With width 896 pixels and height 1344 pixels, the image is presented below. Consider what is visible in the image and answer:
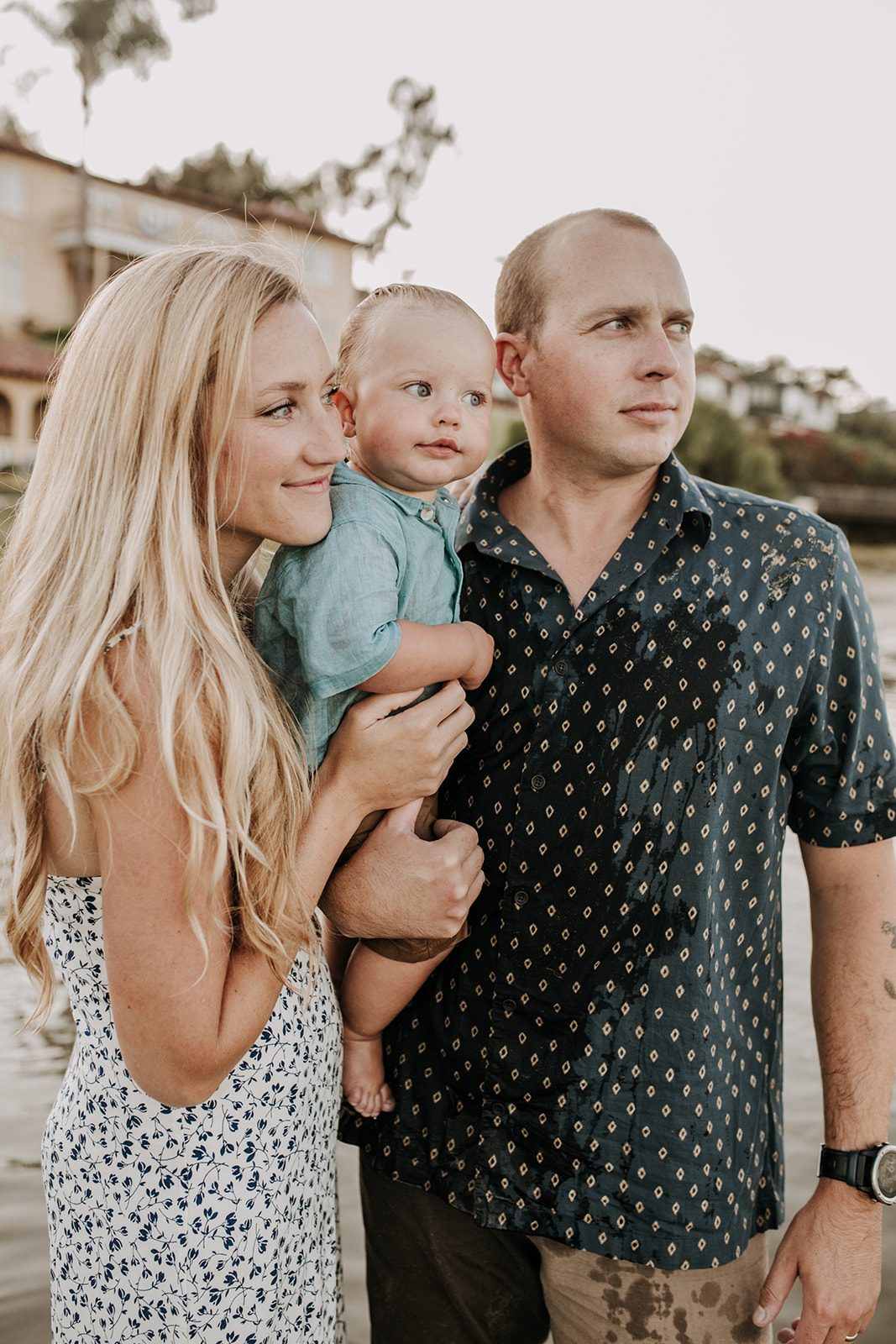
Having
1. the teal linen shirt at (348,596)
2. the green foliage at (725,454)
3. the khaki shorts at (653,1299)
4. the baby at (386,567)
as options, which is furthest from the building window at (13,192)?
the khaki shorts at (653,1299)

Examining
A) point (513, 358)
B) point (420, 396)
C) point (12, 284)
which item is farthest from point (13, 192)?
point (420, 396)

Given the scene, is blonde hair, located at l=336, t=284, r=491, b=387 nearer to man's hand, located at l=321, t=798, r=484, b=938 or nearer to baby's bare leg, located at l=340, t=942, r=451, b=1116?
man's hand, located at l=321, t=798, r=484, b=938

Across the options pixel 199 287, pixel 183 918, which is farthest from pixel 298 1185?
pixel 199 287

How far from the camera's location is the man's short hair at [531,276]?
7.45ft

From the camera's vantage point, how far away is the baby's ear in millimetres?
2188

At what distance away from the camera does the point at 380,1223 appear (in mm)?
2312

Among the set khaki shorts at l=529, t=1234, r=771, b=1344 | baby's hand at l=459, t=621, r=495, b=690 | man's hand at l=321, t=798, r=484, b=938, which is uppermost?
baby's hand at l=459, t=621, r=495, b=690

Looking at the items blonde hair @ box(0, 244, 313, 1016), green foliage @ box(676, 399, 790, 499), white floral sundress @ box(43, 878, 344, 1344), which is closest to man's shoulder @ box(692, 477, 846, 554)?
blonde hair @ box(0, 244, 313, 1016)

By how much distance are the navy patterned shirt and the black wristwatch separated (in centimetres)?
14

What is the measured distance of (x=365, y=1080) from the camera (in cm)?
226

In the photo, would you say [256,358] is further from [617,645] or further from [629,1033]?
[629,1033]

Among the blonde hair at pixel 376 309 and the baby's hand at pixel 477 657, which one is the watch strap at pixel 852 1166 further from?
the blonde hair at pixel 376 309

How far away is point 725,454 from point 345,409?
28.5m

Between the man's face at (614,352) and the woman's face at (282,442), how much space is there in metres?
0.58
